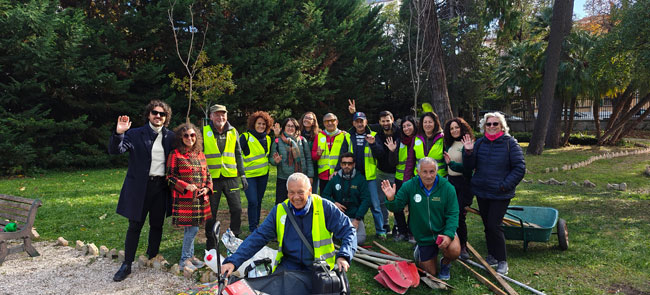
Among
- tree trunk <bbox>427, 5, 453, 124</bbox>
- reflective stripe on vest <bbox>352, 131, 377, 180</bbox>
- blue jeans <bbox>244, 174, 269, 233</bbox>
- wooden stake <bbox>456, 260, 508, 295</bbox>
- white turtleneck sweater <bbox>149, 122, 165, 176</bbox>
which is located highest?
tree trunk <bbox>427, 5, 453, 124</bbox>

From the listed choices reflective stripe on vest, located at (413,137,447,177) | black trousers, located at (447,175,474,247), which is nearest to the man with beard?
reflective stripe on vest, located at (413,137,447,177)

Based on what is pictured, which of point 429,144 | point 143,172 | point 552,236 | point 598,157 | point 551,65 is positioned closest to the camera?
point 143,172

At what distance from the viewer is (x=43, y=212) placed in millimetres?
7984

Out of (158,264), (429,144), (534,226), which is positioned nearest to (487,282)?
(534,226)

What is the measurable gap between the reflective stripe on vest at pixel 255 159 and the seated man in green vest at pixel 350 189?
3.28 feet

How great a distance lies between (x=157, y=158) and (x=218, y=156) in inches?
33.9

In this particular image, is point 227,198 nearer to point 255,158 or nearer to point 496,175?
point 255,158

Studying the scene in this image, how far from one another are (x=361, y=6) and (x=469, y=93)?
9058 millimetres

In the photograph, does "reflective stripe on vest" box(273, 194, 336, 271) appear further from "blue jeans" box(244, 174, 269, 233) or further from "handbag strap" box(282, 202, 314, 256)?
"blue jeans" box(244, 174, 269, 233)

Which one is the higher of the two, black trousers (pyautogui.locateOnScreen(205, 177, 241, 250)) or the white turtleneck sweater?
the white turtleneck sweater

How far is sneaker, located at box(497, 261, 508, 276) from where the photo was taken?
454 centimetres

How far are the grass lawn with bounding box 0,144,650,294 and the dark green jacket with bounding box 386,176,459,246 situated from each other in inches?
22.3

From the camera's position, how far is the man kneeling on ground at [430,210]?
4324mm

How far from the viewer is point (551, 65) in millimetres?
17031
